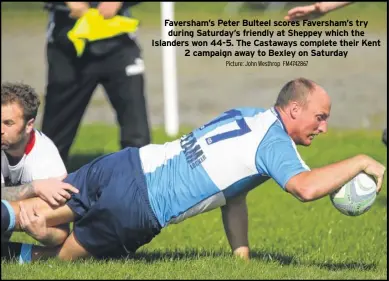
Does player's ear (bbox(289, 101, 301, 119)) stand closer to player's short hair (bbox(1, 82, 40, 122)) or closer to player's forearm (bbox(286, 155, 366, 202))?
player's forearm (bbox(286, 155, 366, 202))

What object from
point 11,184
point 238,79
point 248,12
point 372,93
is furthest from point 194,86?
point 11,184

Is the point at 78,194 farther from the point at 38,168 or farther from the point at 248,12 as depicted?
the point at 248,12

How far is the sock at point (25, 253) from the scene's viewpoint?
802 cm

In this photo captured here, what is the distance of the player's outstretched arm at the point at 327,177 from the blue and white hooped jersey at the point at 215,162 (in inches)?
8.8

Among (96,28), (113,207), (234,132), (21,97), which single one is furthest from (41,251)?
(96,28)

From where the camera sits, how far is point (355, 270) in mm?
7496

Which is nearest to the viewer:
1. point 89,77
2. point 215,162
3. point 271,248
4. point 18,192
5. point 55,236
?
point 215,162

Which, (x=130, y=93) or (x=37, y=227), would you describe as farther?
(x=130, y=93)

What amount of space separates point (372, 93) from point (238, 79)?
2816mm

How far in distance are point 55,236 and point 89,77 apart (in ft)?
12.2

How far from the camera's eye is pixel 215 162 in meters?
7.52

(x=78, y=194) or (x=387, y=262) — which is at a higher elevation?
(x=78, y=194)

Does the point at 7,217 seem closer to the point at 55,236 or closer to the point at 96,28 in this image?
Result: the point at 55,236

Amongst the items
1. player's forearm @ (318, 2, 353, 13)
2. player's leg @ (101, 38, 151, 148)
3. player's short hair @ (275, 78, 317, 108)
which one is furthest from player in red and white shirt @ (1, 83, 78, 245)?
player's leg @ (101, 38, 151, 148)
